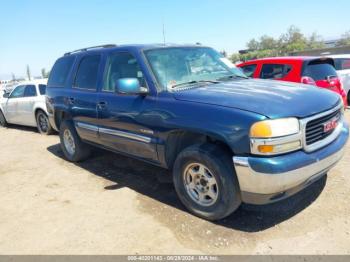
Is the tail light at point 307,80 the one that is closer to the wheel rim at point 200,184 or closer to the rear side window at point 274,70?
the rear side window at point 274,70

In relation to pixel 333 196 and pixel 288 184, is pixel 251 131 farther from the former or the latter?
pixel 333 196

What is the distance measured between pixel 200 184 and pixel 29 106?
7.48 metres

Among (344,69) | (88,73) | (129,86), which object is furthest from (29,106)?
(344,69)

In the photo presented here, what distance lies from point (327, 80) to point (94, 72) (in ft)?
16.2

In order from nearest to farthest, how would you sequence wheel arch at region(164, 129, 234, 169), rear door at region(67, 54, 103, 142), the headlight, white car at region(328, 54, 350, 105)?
the headlight, wheel arch at region(164, 129, 234, 169), rear door at region(67, 54, 103, 142), white car at region(328, 54, 350, 105)

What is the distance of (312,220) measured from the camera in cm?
346

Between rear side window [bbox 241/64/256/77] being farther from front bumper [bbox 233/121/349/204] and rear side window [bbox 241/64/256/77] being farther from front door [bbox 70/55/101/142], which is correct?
front bumper [bbox 233/121/349/204]

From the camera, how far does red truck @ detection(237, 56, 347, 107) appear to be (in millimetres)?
6863

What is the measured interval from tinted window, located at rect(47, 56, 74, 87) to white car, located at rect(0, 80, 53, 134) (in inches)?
112

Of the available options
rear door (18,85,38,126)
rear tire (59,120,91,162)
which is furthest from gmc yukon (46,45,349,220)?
rear door (18,85,38,126)

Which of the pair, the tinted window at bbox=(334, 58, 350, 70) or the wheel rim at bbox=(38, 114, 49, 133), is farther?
the tinted window at bbox=(334, 58, 350, 70)

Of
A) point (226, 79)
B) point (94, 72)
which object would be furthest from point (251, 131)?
point (94, 72)

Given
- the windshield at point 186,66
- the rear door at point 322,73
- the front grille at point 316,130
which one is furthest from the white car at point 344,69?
the front grille at point 316,130

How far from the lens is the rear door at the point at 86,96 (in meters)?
4.96
